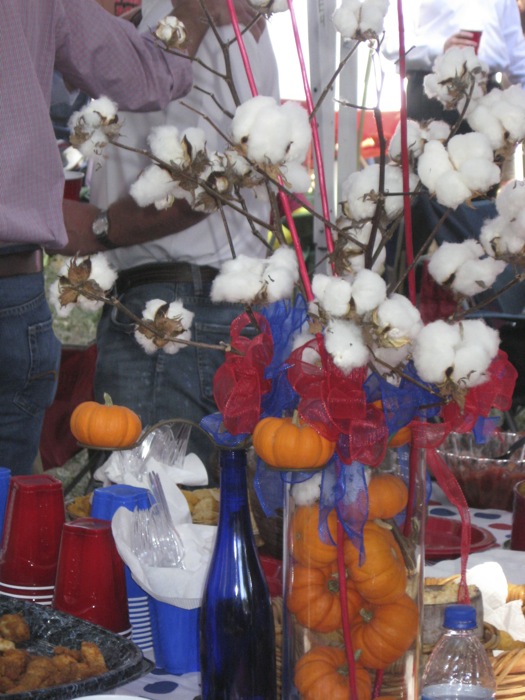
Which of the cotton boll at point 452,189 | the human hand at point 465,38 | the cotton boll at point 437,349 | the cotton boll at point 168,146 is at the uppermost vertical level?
the human hand at point 465,38

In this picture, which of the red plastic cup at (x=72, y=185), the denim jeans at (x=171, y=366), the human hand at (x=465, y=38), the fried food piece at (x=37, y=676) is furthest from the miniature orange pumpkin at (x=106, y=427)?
the human hand at (x=465, y=38)

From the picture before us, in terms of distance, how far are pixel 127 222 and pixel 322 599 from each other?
3.38 ft

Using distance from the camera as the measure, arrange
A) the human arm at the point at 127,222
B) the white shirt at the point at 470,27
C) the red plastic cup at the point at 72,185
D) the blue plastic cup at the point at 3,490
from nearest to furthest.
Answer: the blue plastic cup at the point at 3,490 < the human arm at the point at 127,222 < the red plastic cup at the point at 72,185 < the white shirt at the point at 470,27

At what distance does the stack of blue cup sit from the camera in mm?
910

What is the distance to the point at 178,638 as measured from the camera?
0.86 metres

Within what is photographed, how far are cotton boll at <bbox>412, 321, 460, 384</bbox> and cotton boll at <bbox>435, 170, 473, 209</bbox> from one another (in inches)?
2.8

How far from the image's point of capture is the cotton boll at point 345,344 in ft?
1.87

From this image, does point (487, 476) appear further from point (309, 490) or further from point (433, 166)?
point (433, 166)

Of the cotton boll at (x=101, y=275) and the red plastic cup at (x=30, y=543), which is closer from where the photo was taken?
the cotton boll at (x=101, y=275)

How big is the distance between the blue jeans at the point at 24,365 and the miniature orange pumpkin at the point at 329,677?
0.92 metres

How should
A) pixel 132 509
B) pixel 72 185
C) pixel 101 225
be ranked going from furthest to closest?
pixel 72 185 → pixel 101 225 → pixel 132 509

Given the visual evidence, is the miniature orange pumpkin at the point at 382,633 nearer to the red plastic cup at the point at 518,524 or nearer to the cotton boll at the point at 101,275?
the cotton boll at the point at 101,275

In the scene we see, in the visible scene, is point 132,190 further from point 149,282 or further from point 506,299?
point 506,299

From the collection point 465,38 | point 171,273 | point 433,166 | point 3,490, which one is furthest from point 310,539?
point 465,38
